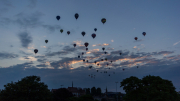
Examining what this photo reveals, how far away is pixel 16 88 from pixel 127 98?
2990 centimetres

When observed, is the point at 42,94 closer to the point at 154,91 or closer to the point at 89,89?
the point at 154,91

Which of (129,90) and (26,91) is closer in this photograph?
(26,91)

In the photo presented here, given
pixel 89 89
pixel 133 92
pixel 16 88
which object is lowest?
pixel 89 89

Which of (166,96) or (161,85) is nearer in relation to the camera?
(166,96)

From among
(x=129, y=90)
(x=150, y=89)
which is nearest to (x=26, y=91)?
(x=129, y=90)

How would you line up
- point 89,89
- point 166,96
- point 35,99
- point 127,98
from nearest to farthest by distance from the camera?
point 166,96
point 35,99
point 127,98
point 89,89

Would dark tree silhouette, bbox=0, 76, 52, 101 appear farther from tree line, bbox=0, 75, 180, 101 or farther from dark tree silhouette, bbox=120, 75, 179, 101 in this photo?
dark tree silhouette, bbox=120, 75, 179, 101

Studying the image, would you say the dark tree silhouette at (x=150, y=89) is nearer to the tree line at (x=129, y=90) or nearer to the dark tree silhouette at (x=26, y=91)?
the tree line at (x=129, y=90)

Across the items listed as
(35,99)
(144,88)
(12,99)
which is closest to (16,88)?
(12,99)

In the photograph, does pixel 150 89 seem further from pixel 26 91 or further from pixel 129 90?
pixel 26 91

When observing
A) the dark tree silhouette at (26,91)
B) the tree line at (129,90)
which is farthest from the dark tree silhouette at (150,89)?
the dark tree silhouette at (26,91)

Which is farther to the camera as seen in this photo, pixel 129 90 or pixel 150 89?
pixel 129 90

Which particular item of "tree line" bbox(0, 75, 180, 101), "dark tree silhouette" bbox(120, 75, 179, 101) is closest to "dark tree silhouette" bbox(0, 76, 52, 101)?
"tree line" bbox(0, 75, 180, 101)

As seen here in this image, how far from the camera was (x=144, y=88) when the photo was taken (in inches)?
1647
